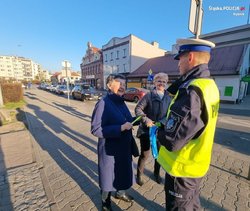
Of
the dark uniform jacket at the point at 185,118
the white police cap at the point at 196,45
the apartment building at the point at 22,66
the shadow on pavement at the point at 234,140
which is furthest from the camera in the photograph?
the apartment building at the point at 22,66

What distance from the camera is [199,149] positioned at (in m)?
1.30

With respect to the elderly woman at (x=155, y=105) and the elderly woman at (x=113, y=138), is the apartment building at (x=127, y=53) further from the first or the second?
the elderly woman at (x=113, y=138)

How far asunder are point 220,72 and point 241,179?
16.6 metres

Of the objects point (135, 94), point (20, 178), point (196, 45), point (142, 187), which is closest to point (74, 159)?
point (20, 178)

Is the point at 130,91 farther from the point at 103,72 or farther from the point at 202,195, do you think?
the point at 103,72

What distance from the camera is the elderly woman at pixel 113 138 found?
2102 mm

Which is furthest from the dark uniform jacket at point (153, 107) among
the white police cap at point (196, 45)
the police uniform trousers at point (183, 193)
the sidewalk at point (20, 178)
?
the sidewalk at point (20, 178)

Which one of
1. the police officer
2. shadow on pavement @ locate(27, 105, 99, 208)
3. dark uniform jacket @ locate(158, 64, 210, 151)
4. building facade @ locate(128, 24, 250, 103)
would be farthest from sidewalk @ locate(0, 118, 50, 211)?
building facade @ locate(128, 24, 250, 103)

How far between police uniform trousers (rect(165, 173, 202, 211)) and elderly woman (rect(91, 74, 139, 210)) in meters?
0.88

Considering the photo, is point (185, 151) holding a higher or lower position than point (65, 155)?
higher

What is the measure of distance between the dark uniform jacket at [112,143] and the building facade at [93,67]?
3559 cm

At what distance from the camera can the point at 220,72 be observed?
1683 cm

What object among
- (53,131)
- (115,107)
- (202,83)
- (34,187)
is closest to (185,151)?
(202,83)

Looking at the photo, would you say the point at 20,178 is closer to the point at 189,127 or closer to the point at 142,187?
the point at 142,187
